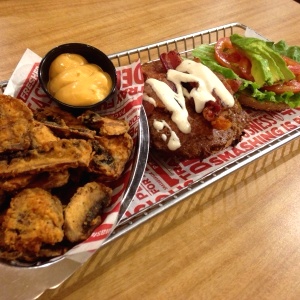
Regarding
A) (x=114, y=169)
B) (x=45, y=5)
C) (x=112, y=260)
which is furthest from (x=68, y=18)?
(x=112, y=260)

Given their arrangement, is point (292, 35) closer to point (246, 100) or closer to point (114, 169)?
point (246, 100)

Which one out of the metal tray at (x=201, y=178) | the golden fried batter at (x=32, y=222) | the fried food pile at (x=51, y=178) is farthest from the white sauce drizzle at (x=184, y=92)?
the golden fried batter at (x=32, y=222)

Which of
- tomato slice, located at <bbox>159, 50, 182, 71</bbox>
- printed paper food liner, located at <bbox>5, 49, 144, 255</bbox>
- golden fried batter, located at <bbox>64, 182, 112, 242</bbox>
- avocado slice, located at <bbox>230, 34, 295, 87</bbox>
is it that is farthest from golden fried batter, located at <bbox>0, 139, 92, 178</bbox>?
avocado slice, located at <bbox>230, 34, 295, 87</bbox>

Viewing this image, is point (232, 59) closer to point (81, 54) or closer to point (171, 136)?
point (171, 136)

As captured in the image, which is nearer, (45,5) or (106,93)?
(106,93)

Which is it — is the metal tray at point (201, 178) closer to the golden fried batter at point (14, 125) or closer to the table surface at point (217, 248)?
the table surface at point (217, 248)
